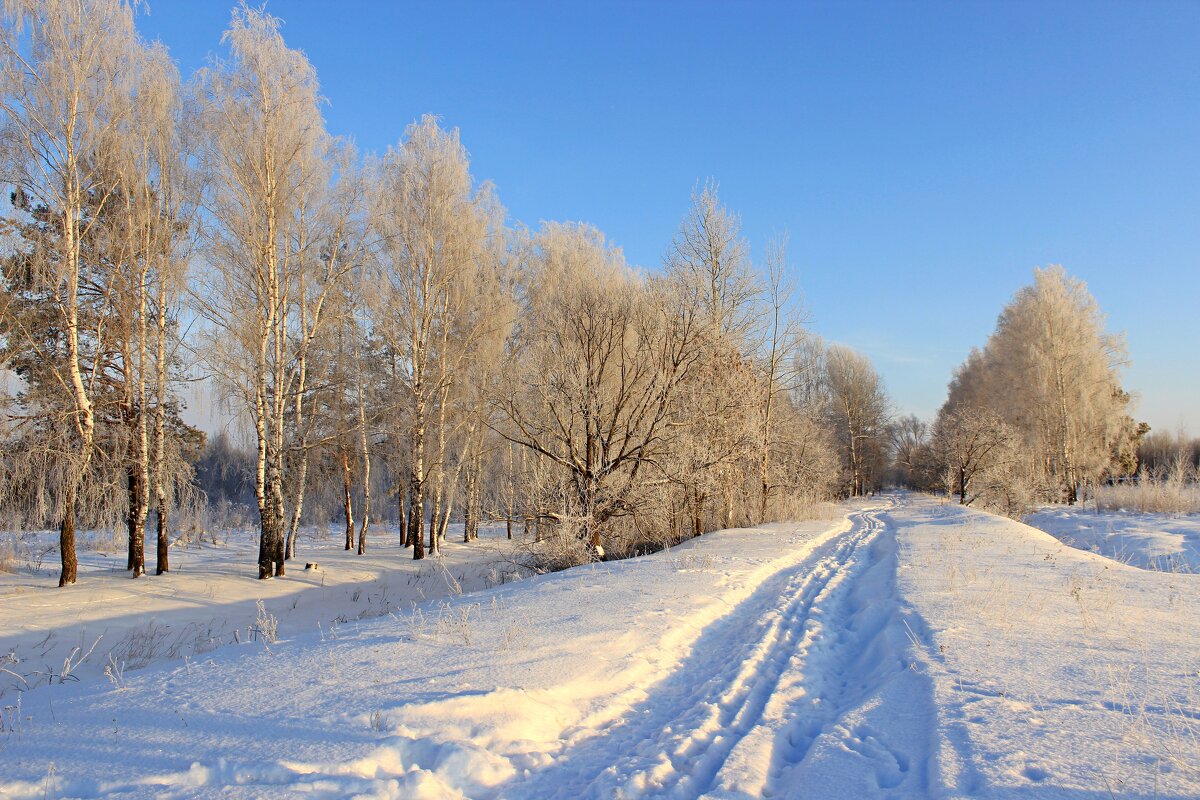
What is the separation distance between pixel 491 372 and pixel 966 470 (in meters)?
27.4

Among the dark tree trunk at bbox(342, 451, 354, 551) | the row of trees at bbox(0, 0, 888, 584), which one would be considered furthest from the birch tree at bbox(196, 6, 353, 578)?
the dark tree trunk at bbox(342, 451, 354, 551)

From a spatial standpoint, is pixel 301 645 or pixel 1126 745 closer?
pixel 1126 745

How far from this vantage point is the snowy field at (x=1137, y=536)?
11.7 meters

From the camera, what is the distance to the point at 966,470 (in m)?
32.7

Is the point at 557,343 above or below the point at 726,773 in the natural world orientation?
above

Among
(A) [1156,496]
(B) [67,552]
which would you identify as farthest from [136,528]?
(A) [1156,496]

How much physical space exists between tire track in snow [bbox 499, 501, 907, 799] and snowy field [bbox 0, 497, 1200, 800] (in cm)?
2

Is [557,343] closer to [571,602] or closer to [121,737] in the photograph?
[571,602]

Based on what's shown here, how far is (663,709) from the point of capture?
4156 mm

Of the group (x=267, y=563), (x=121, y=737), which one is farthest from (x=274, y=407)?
(x=121, y=737)

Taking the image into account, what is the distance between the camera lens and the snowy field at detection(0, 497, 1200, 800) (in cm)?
284

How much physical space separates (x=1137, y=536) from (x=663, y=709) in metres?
16.2

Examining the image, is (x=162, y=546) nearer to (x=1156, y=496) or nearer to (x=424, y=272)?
(x=424, y=272)

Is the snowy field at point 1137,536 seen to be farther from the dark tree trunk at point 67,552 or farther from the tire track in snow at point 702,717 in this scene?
the dark tree trunk at point 67,552
